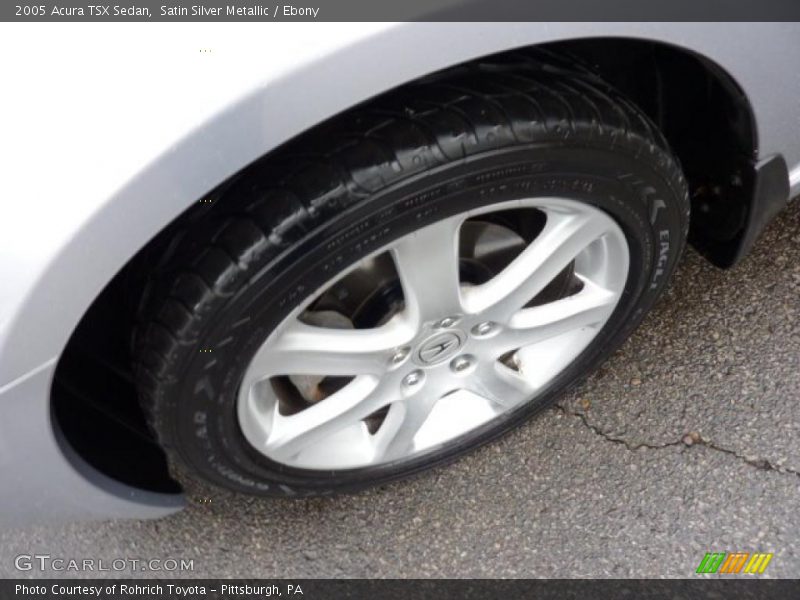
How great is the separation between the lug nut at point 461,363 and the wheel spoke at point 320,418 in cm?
14

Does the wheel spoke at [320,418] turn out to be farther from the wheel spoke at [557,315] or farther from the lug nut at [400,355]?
the wheel spoke at [557,315]

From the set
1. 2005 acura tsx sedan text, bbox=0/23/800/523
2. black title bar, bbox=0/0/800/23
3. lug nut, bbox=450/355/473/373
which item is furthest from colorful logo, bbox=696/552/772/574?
black title bar, bbox=0/0/800/23

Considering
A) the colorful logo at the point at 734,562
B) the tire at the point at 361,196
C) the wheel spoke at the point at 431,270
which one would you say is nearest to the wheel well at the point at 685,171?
the tire at the point at 361,196

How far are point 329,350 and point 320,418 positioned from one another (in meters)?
0.19

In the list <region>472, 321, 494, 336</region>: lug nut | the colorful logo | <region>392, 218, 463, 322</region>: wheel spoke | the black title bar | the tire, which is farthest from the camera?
the colorful logo

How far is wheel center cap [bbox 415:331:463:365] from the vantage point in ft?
5.15

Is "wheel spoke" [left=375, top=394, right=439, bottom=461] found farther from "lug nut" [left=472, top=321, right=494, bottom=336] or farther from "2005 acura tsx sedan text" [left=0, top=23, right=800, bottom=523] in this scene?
"lug nut" [left=472, top=321, right=494, bottom=336]

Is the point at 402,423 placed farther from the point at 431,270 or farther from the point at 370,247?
the point at 370,247

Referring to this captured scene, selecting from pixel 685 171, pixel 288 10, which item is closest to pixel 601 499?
pixel 685 171

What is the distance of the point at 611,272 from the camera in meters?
1.61

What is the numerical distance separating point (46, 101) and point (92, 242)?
0.55ft

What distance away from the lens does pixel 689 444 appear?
185cm
